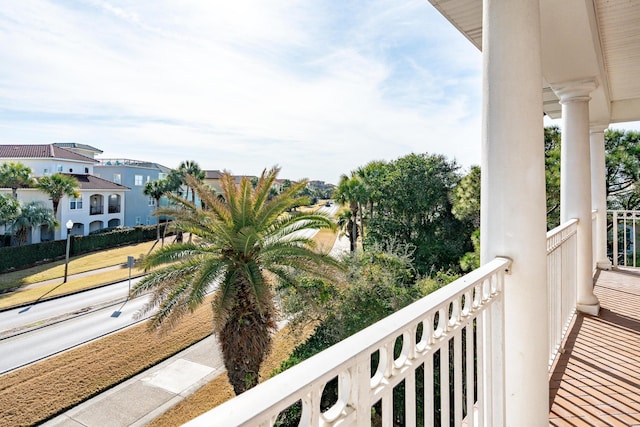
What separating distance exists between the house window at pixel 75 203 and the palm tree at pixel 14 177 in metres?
3.25

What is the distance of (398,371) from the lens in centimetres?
89

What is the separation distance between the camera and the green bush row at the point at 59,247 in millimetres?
21422

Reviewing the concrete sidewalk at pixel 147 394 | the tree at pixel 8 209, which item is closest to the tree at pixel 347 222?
the concrete sidewalk at pixel 147 394

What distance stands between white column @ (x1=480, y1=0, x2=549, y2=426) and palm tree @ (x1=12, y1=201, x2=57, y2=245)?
30.0 m

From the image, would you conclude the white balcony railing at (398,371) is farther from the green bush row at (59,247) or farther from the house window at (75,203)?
the house window at (75,203)

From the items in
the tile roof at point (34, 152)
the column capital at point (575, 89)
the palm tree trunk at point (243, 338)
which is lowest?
the palm tree trunk at point (243, 338)

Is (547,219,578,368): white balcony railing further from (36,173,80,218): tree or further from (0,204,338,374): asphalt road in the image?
(36,173,80,218): tree

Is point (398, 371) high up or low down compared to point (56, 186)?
down

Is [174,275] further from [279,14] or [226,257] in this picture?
[279,14]

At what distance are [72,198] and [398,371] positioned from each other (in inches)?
1301

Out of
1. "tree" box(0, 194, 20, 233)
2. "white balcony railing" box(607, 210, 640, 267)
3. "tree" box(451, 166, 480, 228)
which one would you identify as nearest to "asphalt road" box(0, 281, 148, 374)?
"tree" box(0, 194, 20, 233)

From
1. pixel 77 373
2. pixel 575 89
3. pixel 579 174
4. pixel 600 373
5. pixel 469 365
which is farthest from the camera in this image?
pixel 77 373

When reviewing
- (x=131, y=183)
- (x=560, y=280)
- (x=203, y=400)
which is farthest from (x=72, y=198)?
(x=560, y=280)

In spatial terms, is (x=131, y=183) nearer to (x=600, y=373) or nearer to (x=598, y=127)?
(x=598, y=127)
